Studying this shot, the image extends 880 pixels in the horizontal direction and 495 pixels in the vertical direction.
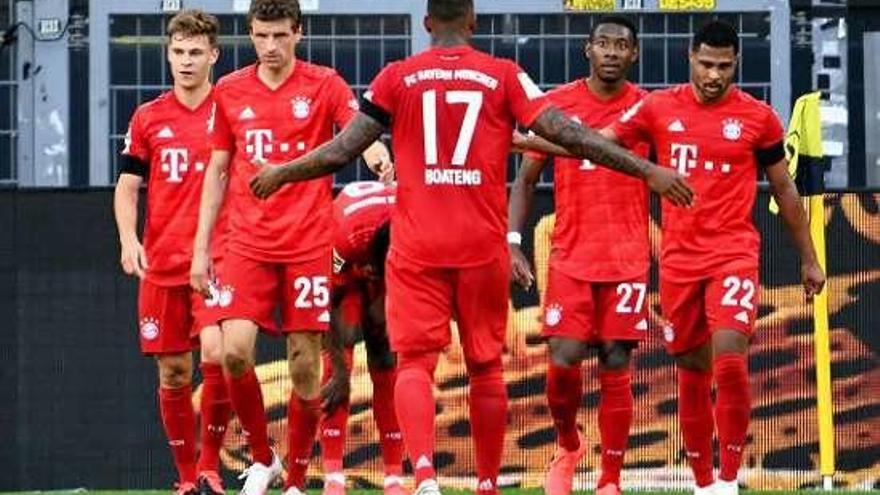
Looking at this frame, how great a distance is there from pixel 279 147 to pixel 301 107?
233mm

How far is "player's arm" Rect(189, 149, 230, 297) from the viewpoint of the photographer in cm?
1521

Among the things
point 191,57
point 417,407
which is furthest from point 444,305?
point 191,57

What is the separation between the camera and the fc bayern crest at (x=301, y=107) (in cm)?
1538

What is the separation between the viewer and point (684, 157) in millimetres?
15594

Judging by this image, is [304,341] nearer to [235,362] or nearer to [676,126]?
[235,362]

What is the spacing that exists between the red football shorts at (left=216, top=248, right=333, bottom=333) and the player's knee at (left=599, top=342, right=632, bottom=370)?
155 centimetres

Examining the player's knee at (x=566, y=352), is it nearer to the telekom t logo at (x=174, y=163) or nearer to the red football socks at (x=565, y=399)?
the red football socks at (x=565, y=399)

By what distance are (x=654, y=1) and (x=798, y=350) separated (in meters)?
3.43

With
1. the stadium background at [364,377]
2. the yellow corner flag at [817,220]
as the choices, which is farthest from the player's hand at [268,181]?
the yellow corner flag at [817,220]

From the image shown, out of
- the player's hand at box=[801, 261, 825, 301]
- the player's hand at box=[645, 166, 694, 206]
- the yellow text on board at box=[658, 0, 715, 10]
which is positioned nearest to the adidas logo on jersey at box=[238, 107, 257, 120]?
the player's hand at box=[645, 166, 694, 206]

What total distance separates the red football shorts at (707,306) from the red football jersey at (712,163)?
0.06m

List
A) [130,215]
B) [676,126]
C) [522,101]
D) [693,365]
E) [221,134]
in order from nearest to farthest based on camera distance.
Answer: [522,101], [221,134], [676,126], [693,365], [130,215]

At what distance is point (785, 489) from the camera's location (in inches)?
739

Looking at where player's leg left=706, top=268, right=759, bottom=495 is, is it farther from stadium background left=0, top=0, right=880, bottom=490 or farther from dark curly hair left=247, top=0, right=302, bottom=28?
stadium background left=0, top=0, right=880, bottom=490
